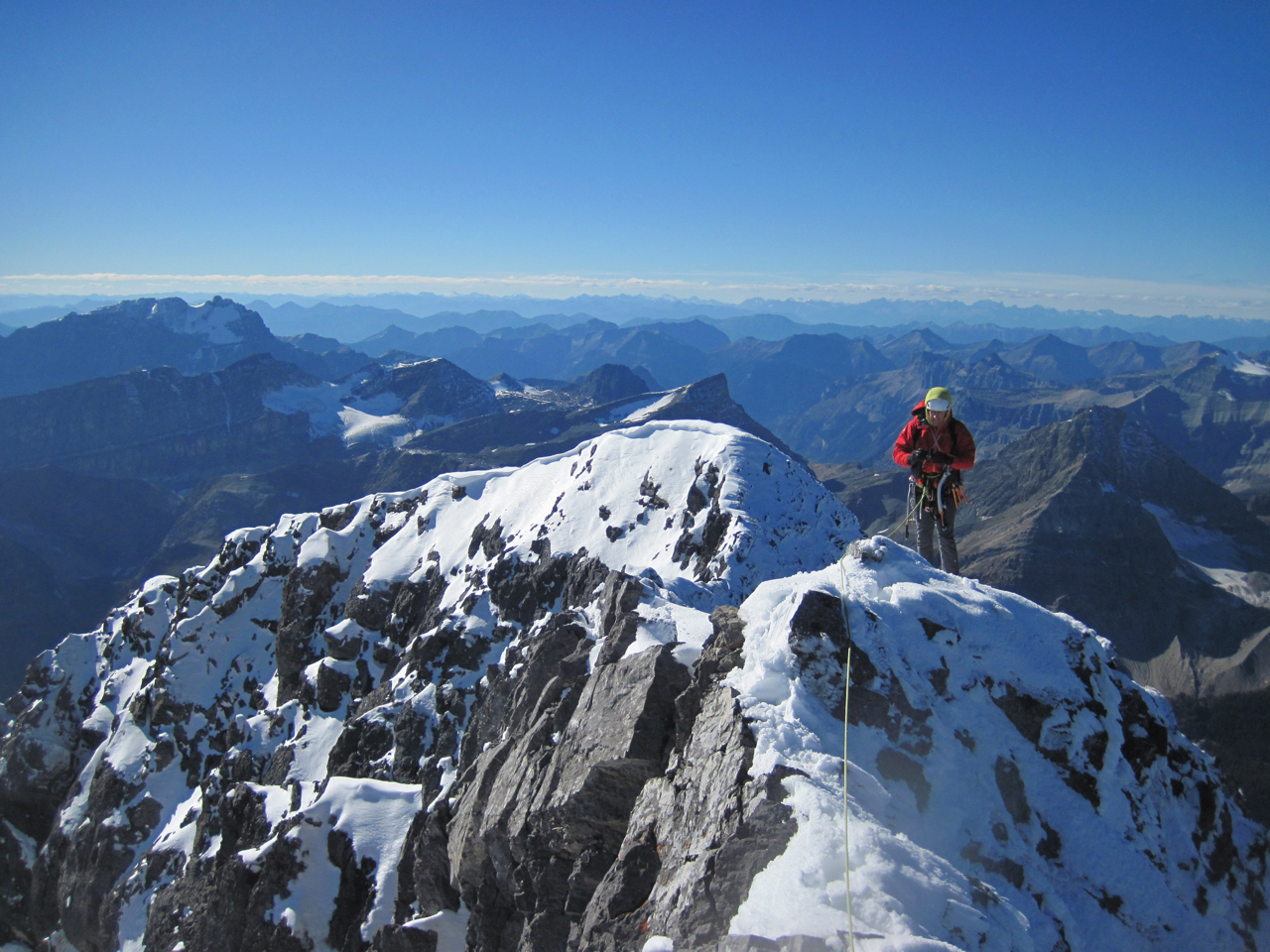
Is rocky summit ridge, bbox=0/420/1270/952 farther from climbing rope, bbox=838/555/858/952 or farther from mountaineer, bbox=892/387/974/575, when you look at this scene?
mountaineer, bbox=892/387/974/575

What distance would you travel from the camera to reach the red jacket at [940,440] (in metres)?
18.5

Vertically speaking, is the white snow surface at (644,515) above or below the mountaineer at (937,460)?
below

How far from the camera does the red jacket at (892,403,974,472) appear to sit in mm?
18531

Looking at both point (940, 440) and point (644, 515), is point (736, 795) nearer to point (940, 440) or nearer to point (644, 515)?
point (940, 440)

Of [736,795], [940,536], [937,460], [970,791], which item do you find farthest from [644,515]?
[736,795]

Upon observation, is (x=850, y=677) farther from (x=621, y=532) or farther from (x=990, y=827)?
(x=621, y=532)

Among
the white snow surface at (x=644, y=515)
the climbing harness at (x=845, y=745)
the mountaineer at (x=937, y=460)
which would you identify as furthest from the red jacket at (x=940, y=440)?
the white snow surface at (x=644, y=515)

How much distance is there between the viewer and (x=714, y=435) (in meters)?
70.4

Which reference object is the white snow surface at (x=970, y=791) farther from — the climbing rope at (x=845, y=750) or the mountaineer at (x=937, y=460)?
the mountaineer at (x=937, y=460)

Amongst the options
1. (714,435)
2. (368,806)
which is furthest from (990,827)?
(714,435)

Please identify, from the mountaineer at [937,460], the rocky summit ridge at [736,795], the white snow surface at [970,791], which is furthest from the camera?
the mountaineer at [937,460]

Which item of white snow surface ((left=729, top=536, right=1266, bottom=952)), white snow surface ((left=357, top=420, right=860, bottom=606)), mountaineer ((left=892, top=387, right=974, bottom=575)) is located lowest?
white snow surface ((left=357, top=420, right=860, bottom=606))

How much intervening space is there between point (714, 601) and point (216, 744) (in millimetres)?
60761

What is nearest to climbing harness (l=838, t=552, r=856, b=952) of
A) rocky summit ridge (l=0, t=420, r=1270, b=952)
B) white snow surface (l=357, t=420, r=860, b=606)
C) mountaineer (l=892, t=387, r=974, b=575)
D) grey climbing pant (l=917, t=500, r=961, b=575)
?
rocky summit ridge (l=0, t=420, r=1270, b=952)
